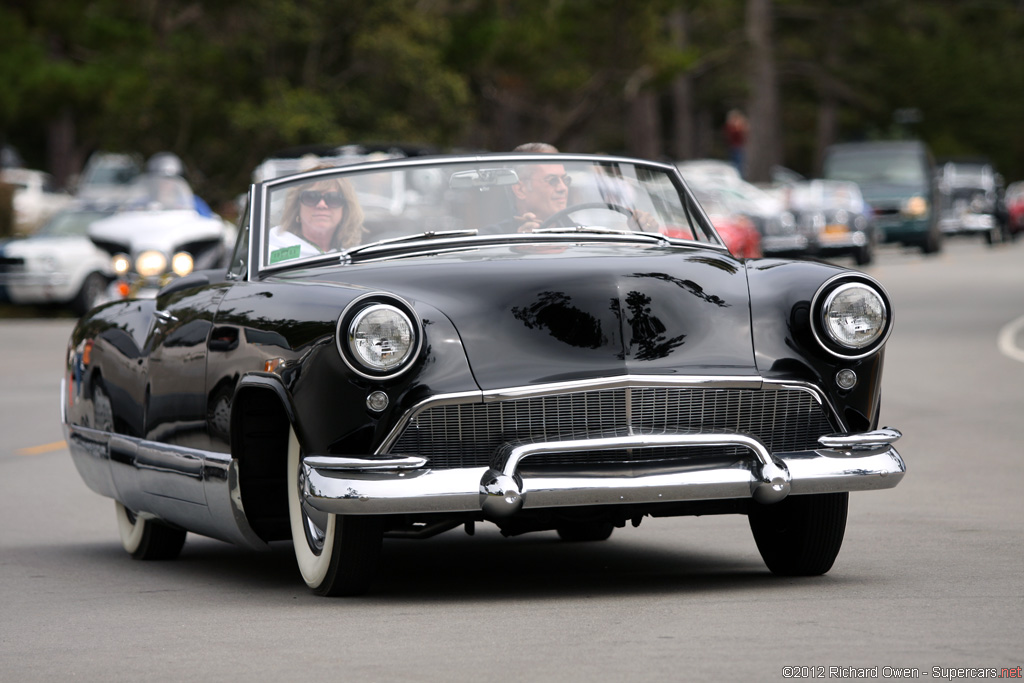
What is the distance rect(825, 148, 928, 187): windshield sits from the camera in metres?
36.7

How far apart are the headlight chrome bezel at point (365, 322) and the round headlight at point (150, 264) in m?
11.0

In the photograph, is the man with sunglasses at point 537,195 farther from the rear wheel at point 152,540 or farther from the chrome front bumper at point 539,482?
the rear wheel at point 152,540

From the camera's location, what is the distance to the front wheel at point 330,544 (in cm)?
581

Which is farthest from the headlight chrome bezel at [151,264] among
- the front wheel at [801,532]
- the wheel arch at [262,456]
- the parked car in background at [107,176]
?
the parked car in background at [107,176]

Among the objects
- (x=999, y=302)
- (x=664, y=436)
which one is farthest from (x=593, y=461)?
(x=999, y=302)

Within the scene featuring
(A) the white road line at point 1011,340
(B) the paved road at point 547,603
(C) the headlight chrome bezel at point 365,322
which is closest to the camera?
(B) the paved road at point 547,603

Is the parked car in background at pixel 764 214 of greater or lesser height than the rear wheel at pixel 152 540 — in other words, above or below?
below

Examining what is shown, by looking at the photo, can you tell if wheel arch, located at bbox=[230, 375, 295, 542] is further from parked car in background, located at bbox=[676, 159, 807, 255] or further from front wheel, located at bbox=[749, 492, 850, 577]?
parked car in background, located at bbox=[676, 159, 807, 255]

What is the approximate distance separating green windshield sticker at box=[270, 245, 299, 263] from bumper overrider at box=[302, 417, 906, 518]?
1.36m

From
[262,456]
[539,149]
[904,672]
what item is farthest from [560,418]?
[539,149]

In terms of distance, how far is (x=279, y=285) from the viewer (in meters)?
6.28

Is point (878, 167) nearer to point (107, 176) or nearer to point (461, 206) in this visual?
point (107, 176)

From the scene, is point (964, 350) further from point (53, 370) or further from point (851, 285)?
point (851, 285)

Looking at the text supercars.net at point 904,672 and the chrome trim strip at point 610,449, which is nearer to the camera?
the text supercars.net at point 904,672
